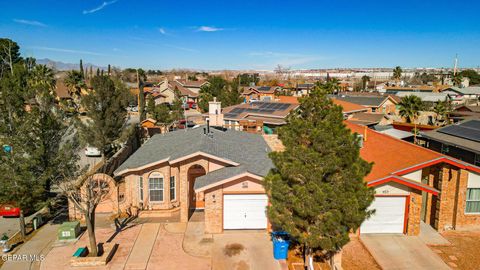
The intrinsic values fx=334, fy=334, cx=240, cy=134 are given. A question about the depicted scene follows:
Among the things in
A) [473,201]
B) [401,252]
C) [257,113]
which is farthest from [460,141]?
[257,113]

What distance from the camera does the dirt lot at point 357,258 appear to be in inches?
564

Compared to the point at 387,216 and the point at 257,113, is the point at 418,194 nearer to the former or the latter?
the point at 387,216

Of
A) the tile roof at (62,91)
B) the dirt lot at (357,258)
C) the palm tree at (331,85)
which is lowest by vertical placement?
the dirt lot at (357,258)

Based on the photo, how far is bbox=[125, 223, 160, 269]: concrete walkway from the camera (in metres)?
14.2

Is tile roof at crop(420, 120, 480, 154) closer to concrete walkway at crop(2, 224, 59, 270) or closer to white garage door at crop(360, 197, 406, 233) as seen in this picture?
white garage door at crop(360, 197, 406, 233)

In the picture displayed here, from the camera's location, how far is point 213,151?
1864 centimetres

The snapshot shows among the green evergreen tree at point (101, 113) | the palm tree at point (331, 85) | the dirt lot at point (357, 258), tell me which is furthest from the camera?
the palm tree at point (331, 85)

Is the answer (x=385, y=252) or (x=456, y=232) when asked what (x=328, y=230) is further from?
(x=456, y=232)

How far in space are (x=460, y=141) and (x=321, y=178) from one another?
14.4 meters

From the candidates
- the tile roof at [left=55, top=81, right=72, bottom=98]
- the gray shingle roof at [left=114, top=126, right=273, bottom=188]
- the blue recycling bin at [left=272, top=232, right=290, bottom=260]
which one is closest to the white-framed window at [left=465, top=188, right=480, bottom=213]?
the blue recycling bin at [left=272, top=232, right=290, bottom=260]

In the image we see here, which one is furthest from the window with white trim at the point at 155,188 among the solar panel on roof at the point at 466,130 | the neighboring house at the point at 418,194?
the solar panel on roof at the point at 466,130

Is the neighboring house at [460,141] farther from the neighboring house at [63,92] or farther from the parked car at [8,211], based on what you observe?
the neighboring house at [63,92]

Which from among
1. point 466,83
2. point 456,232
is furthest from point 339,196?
point 466,83

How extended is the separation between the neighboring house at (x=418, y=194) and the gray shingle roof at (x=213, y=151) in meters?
5.95
